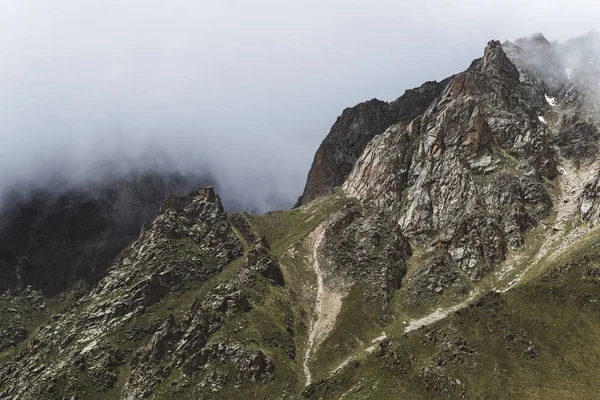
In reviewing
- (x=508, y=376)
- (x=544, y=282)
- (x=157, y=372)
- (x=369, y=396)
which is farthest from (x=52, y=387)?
(x=544, y=282)

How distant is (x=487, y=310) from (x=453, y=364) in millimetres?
31023

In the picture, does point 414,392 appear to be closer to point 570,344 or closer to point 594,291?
point 570,344

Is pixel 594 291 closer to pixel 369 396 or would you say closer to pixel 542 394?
pixel 542 394

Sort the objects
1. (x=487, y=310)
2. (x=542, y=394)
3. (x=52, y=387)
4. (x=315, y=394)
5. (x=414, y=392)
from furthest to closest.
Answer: (x=52, y=387) → (x=487, y=310) → (x=315, y=394) → (x=414, y=392) → (x=542, y=394)

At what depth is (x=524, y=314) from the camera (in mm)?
179750

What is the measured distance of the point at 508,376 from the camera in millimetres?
156500

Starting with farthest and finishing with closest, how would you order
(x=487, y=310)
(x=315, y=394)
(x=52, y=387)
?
(x=52, y=387), (x=487, y=310), (x=315, y=394)

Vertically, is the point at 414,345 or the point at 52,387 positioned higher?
the point at 52,387

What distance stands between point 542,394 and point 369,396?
5041 cm

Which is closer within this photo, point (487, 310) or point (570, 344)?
point (570, 344)

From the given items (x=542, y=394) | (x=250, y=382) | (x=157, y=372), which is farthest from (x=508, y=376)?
(x=157, y=372)

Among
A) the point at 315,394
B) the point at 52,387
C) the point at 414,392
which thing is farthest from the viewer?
the point at 52,387

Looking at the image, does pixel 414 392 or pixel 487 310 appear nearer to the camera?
pixel 414 392

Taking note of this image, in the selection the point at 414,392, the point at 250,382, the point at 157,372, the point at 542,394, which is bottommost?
the point at 542,394
